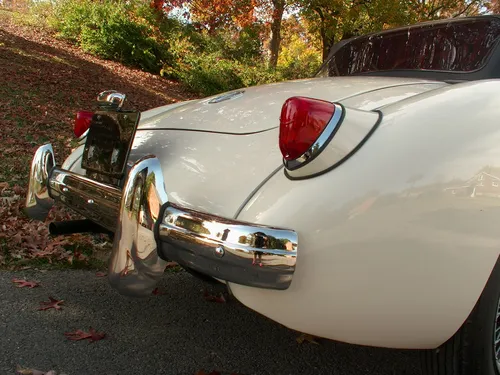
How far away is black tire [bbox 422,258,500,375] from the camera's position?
1.58 m

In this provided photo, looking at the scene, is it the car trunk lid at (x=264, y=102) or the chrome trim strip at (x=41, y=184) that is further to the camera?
the chrome trim strip at (x=41, y=184)

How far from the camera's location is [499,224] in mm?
1510

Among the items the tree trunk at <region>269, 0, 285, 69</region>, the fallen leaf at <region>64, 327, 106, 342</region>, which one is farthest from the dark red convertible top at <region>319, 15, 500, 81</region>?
the tree trunk at <region>269, 0, 285, 69</region>

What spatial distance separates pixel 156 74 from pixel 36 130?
7.95 meters

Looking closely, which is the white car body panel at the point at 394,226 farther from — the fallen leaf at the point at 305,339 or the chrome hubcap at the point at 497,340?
the fallen leaf at the point at 305,339

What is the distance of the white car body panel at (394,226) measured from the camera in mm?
1404

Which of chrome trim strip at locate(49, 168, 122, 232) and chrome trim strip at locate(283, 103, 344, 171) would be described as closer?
chrome trim strip at locate(283, 103, 344, 171)

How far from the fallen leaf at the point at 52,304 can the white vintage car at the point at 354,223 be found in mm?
1033

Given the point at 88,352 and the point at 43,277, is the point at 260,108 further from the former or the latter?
the point at 43,277

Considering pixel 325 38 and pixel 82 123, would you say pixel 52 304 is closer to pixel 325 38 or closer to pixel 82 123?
pixel 82 123

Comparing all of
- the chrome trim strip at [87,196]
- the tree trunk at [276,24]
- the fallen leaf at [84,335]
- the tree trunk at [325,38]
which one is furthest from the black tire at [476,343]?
the tree trunk at [276,24]

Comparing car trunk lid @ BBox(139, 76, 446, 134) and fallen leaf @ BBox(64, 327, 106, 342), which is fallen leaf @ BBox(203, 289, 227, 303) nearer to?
fallen leaf @ BBox(64, 327, 106, 342)

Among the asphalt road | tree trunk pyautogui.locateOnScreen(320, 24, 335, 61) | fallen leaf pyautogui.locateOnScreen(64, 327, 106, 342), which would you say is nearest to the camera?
the asphalt road

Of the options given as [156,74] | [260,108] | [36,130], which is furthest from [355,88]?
[156,74]
